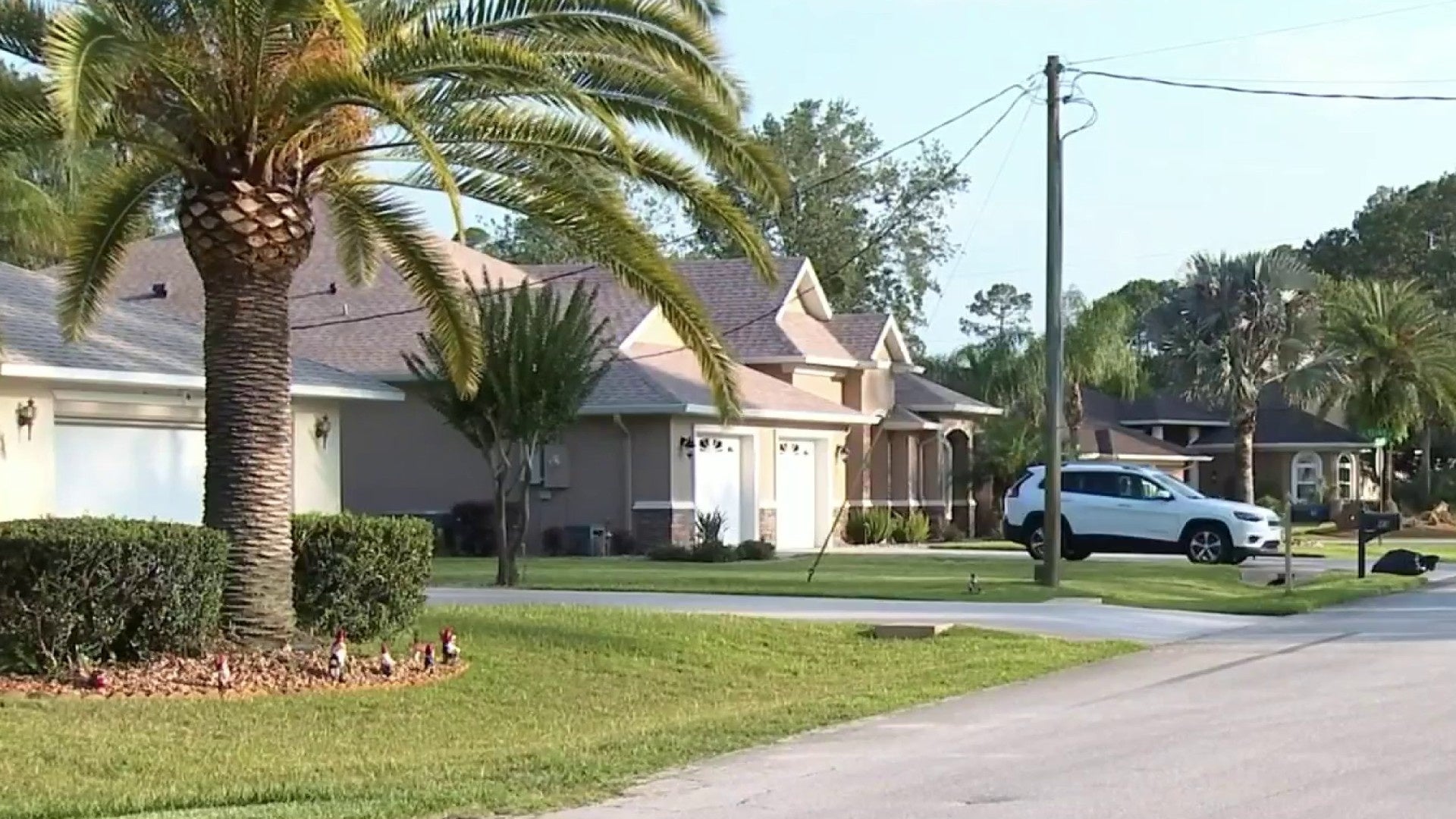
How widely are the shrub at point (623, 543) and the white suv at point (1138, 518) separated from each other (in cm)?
656

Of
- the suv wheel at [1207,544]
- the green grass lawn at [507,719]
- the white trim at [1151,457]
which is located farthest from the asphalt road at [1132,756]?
the white trim at [1151,457]

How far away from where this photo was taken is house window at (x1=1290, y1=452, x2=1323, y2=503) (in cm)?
6169

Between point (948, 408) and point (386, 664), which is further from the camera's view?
point (948, 408)

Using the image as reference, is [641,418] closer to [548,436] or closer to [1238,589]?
[548,436]

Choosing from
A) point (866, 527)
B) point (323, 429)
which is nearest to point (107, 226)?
point (323, 429)

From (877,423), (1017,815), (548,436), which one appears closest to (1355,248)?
(877,423)

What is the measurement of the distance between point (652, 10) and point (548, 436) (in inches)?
407

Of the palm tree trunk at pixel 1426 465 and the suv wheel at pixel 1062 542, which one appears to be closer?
the suv wheel at pixel 1062 542

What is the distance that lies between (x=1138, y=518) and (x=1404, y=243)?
52712 millimetres

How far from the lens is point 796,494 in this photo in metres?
38.6

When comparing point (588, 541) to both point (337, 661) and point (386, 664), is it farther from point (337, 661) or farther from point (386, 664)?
point (337, 661)

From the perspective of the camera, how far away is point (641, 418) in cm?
3353

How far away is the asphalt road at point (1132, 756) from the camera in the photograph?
9891mm

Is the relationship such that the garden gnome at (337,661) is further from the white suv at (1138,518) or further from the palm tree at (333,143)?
the white suv at (1138,518)
